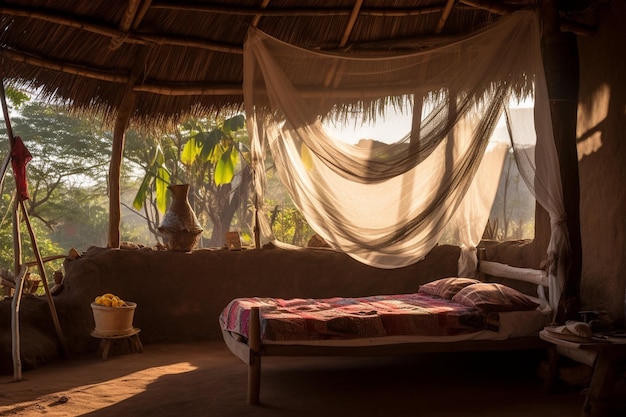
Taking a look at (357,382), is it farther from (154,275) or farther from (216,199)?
(216,199)

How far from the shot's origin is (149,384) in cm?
443

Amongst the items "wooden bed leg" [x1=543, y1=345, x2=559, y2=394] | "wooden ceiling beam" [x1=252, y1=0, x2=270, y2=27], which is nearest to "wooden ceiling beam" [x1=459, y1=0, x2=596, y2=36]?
"wooden ceiling beam" [x1=252, y1=0, x2=270, y2=27]

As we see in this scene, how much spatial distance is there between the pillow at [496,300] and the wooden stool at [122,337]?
2.49m

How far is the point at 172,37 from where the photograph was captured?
529 cm

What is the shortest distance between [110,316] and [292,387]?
5.26 ft

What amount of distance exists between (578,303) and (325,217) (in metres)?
1.66

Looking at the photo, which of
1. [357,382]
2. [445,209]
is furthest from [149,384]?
[445,209]

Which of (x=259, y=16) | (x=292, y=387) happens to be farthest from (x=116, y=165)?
(x=292, y=387)

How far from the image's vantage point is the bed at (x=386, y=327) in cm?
396

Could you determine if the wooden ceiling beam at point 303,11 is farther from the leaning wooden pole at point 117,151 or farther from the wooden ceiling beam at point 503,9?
the leaning wooden pole at point 117,151

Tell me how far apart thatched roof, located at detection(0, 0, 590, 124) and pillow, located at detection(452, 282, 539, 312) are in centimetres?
184

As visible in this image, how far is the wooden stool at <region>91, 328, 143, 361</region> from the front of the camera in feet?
16.8

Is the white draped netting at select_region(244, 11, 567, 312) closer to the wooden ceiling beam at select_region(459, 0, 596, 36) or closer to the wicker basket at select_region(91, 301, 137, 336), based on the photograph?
the wooden ceiling beam at select_region(459, 0, 596, 36)

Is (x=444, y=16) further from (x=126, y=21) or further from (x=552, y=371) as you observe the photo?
(x=552, y=371)
